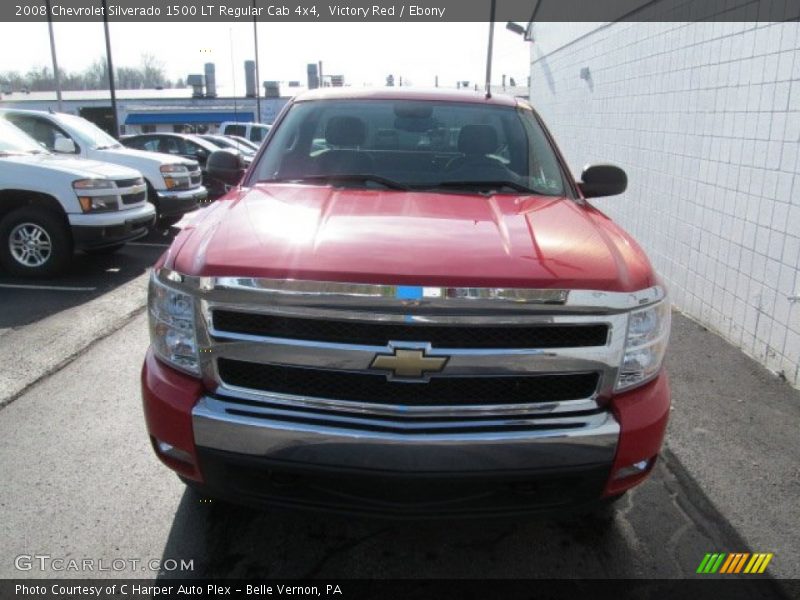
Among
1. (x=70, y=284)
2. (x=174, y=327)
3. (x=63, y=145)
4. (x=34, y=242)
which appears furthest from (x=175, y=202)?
(x=174, y=327)

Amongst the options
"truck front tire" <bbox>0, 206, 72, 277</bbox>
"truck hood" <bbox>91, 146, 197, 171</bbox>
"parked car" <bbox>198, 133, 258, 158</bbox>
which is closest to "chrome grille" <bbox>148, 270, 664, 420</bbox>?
"truck front tire" <bbox>0, 206, 72, 277</bbox>

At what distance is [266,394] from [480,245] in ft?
3.03

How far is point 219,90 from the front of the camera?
46.7m

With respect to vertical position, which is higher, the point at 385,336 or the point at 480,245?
the point at 480,245

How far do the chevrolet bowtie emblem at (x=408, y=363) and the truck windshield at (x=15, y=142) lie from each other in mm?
6743

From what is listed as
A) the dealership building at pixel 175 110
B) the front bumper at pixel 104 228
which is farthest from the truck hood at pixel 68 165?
the dealership building at pixel 175 110

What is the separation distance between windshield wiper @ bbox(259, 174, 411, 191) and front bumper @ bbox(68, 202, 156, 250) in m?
4.48

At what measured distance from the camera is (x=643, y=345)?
2258 mm

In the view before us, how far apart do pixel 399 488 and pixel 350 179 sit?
169 cm

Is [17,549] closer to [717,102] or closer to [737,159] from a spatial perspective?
[737,159]

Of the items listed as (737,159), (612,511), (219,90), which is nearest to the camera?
(612,511)

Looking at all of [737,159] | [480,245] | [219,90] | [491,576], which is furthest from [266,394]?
[219,90]

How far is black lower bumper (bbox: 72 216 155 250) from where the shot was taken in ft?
23.0

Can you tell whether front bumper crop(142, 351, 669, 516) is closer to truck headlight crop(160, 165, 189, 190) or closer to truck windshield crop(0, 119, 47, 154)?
truck windshield crop(0, 119, 47, 154)
